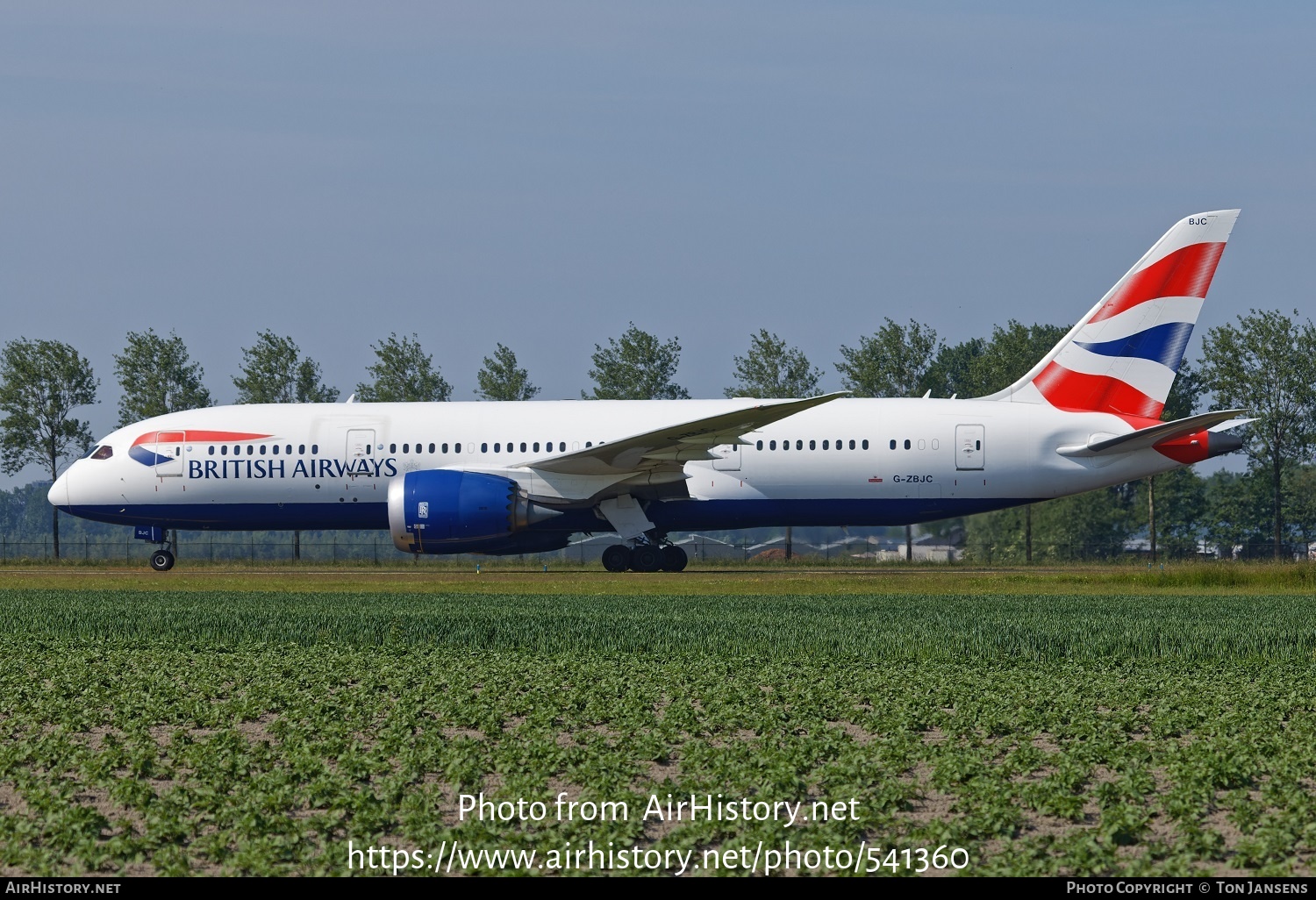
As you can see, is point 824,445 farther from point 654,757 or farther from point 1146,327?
point 654,757

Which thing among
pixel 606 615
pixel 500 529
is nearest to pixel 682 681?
pixel 606 615

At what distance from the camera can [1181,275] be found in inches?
1075

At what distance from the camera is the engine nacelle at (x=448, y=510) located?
1017 inches

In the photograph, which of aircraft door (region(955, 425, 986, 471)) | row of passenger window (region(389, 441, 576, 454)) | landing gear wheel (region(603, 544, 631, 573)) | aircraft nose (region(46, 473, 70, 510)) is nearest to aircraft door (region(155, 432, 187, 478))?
aircraft nose (region(46, 473, 70, 510))

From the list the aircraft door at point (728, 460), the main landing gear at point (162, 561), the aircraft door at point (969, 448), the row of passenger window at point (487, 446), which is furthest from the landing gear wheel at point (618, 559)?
the main landing gear at point (162, 561)

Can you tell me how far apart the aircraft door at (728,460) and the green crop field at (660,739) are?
918 centimetres

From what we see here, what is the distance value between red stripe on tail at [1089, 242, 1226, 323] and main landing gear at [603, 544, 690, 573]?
1043 cm

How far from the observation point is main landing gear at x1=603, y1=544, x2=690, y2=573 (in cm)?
2830

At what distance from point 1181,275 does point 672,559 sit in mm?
11410

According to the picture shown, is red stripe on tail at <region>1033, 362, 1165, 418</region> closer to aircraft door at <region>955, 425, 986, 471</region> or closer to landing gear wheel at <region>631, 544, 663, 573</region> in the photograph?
aircraft door at <region>955, 425, 986, 471</region>

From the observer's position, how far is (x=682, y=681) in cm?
1220

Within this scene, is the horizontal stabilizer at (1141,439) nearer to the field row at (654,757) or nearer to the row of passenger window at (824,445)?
the row of passenger window at (824,445)

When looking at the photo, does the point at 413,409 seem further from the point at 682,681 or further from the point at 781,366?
the point at 781,366
